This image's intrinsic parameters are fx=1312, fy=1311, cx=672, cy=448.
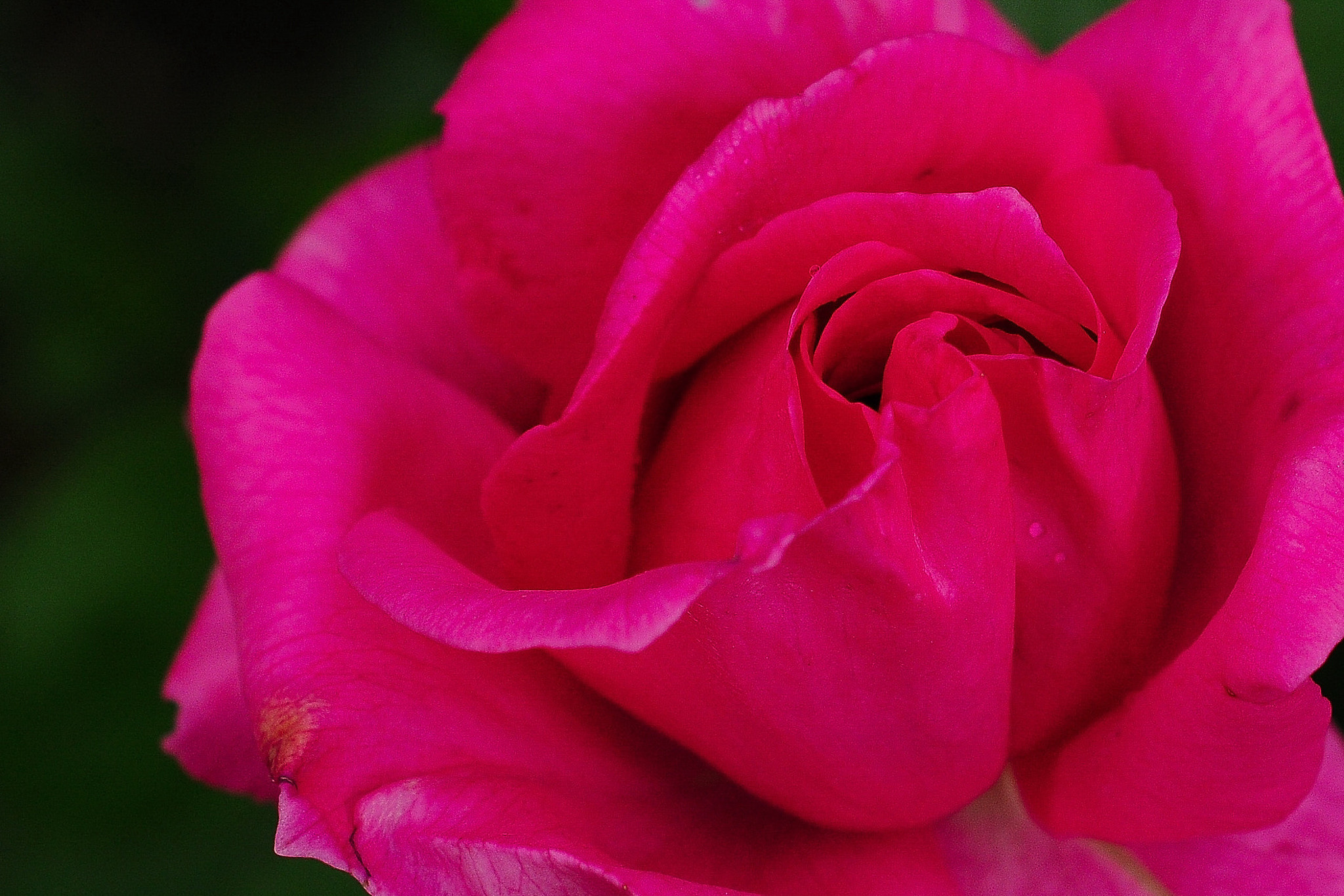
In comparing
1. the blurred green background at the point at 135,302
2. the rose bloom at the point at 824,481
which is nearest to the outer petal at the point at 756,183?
the rose bloom at the point at 824,481

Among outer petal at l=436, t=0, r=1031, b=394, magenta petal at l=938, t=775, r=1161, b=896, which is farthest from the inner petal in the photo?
magenta petal at l=938, t=775, r=1161, b=896

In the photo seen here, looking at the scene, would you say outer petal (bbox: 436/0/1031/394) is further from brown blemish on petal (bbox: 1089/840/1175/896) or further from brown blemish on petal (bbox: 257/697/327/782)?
brown blemish on petal (bbox: 1089/840/1175/896)

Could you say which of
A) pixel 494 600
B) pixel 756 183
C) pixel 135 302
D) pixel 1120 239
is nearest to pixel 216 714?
pixel 494 600

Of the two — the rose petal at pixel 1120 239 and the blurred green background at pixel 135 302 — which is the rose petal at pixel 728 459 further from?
the blurred green background at pixel 135 302

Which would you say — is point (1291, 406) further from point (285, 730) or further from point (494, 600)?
point (285, 730)

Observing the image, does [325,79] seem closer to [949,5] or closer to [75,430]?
[75,430]
